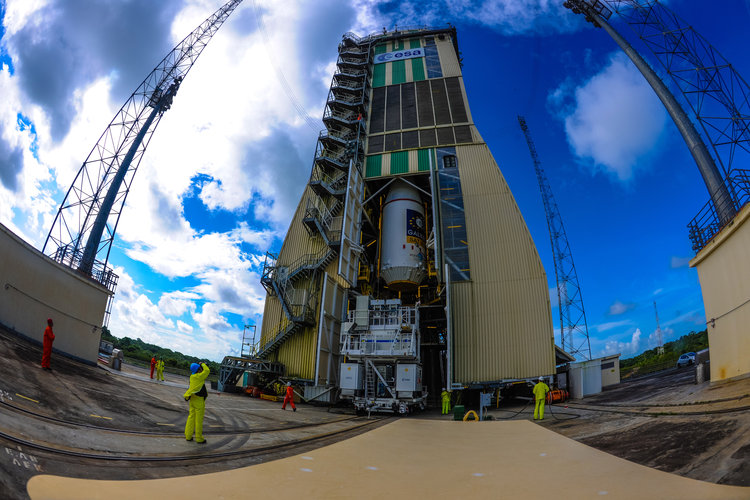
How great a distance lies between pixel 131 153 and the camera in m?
21.8

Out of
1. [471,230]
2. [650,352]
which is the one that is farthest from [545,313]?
[650,352]

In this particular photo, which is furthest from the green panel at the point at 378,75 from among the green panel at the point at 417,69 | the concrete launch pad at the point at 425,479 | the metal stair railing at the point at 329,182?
the concrete launch pad at the point at 425,479

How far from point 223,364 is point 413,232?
13.4 m

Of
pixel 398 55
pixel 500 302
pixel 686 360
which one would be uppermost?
pixel 398 55

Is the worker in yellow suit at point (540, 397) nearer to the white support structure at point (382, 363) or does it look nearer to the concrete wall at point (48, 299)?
the white support structure at point (382, 363)

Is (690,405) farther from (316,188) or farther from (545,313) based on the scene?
(316,188)

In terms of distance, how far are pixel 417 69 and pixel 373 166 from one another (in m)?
11.8

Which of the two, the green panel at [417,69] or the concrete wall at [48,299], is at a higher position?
the green panel at [417,69]

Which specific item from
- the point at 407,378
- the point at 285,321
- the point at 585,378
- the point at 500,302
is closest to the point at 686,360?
the point at 585,378

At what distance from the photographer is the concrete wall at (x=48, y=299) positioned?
11422 millimetres

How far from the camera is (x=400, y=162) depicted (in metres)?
25.0

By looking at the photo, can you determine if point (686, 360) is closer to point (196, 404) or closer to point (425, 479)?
point (425, 479)

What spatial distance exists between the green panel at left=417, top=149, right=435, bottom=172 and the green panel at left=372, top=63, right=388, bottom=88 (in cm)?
989

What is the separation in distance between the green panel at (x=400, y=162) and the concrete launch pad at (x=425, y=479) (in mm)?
20183
